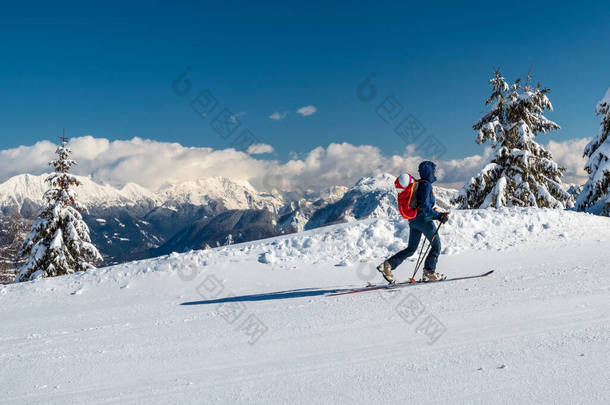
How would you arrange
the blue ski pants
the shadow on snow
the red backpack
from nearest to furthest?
the red backpack, the blue ski pants, the shadow on snow

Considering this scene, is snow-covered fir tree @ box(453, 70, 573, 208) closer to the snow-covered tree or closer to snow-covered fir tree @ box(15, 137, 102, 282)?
the snow-covered tree

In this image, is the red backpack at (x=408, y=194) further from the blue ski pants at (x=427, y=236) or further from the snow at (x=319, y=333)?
the snow at (x=319, y=333)

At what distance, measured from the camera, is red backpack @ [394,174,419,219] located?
20.7 ft

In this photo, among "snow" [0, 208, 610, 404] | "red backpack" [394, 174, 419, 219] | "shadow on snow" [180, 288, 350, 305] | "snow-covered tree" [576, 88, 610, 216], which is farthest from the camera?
Result: "snow-covered tree" [576, 88, 610, 216]

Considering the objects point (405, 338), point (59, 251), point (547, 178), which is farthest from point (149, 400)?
point (547, 178)

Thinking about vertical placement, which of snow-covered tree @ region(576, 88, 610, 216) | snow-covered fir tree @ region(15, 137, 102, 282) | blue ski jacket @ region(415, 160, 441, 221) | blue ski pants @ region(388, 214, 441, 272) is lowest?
snow-covered tree @ region(576, 88, 610, 216)

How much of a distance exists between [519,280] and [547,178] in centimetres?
1865

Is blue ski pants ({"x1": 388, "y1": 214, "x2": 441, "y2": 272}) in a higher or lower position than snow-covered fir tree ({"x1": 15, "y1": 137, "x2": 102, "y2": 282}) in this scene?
lower

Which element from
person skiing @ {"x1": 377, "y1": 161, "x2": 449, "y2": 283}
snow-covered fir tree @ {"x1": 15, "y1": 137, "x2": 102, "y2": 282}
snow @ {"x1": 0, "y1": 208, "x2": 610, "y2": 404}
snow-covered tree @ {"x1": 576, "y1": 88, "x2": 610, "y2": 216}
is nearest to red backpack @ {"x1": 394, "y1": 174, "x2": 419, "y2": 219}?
person skiing @ {"x1": 377, "y1": 161, "x2": 449, "y2": 283}

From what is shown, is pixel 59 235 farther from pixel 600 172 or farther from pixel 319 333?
pixel 600 172

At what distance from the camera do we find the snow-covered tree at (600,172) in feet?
50.9

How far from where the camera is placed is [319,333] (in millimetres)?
4664

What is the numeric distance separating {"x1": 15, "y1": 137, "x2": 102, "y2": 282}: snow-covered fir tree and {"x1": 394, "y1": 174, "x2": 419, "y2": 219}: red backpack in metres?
20.3

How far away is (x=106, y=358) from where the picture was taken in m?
4.61
